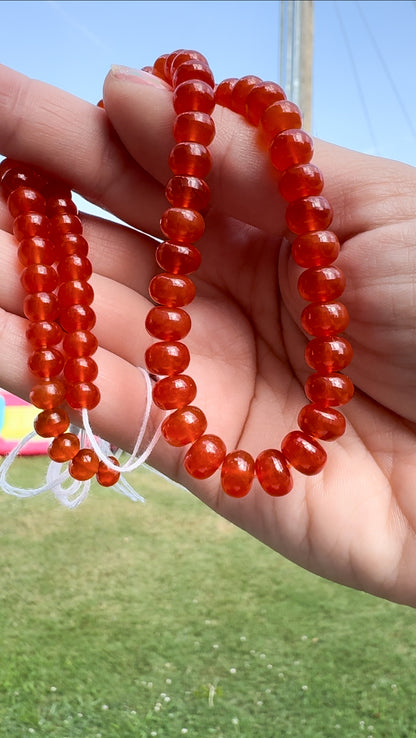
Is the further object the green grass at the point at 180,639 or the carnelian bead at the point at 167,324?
the green grass at the point at 180,639

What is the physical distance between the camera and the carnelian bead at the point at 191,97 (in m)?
0.69

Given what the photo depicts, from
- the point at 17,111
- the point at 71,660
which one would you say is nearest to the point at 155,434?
the point at 17,111

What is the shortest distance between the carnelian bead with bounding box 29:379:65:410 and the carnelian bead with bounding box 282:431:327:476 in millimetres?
242

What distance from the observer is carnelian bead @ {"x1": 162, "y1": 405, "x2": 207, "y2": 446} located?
70 cm

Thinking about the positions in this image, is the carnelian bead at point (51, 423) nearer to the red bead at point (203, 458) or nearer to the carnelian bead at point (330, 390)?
the red bead at point (203, 458)

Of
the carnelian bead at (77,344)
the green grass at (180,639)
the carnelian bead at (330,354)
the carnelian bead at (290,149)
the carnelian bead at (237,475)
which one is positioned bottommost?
the green grass at (180,639)

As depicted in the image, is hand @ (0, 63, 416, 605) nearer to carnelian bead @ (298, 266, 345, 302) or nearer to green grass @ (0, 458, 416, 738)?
carnelian bead @ (298, 266, 345, 302)

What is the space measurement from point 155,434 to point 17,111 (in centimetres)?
37

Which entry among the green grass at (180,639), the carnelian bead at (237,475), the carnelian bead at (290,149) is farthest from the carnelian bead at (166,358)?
the green grass at (180,639)

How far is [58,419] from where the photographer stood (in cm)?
71

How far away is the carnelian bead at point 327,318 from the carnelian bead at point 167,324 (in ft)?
0.44

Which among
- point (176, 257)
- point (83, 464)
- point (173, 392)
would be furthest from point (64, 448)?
point (176, 257)

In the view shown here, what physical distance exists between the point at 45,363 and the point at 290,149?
332 mm

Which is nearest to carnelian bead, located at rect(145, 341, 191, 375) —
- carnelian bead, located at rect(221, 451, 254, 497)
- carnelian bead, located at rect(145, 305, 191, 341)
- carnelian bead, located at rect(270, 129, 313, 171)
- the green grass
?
carnelian bead, located at rect(145, 305, 191, 341)
